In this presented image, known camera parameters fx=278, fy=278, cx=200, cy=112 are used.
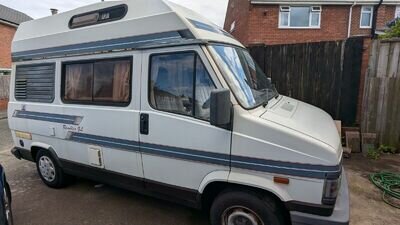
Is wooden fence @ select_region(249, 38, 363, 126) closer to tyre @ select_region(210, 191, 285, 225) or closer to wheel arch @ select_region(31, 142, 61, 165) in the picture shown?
tyre @ select_region(210, 191, 285, 225)

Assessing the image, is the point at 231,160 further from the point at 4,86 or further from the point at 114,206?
the point at 4,86

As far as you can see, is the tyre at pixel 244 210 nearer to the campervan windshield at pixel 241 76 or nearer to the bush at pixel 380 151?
the campervan windshield at pixel 241 76

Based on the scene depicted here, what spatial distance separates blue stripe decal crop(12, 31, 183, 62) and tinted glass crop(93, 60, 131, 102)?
0.66 ft

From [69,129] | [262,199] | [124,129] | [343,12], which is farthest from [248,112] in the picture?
[343,12]

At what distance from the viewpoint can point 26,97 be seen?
4.53m

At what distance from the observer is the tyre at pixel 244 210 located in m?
2.57

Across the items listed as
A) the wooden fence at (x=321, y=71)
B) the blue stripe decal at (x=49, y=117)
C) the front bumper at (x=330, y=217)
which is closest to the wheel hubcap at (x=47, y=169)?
the blue stripe decal at (x=49, y=117)

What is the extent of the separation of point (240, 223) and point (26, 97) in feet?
12.9

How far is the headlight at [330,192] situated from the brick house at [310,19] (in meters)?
13.1

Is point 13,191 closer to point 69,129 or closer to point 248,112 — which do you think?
point 69,129

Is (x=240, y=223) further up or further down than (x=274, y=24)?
further down

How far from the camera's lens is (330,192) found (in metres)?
2.31

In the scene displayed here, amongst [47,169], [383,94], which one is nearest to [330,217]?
[47,169]

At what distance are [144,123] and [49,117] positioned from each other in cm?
189
